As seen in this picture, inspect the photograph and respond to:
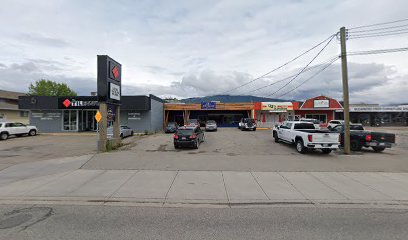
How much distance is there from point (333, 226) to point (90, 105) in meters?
28.6

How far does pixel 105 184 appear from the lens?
7.45 metres

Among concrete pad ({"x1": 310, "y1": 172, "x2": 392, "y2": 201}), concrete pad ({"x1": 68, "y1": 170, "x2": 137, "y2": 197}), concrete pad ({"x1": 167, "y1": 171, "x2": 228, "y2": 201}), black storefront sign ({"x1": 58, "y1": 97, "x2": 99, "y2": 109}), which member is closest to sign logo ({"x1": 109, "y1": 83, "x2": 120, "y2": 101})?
concrete pad ({"x1": 68, "y1": 170, "x2": 137, "y2": 197})

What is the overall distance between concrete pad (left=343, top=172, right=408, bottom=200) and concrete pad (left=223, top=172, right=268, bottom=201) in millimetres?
3492

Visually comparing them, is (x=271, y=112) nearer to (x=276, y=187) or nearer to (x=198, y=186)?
(x=276, y=187)

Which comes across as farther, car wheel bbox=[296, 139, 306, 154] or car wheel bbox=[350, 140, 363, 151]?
car wheel bbox=[350, 140, 363, 151]

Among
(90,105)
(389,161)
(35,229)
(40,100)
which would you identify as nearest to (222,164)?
(35,229)

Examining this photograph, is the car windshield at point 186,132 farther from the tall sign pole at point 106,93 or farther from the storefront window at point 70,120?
the storefront window at point 70,120

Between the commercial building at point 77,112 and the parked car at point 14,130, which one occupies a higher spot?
the commercial building at point 77,112

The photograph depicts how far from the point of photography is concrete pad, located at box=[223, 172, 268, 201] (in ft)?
20.7

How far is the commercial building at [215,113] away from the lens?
37156 millimetres

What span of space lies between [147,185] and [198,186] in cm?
154

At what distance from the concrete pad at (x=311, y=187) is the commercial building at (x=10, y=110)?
4819 centimetres

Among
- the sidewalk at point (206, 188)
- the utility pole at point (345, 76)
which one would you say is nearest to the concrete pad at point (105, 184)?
the sidewalk at point (206, 188)

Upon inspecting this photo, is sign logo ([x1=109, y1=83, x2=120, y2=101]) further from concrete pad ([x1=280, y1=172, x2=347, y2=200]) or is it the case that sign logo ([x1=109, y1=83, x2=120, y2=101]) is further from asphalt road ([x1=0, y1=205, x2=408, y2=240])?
concrete pad ([x1=280, y1=172, x2=347, y2=200])
